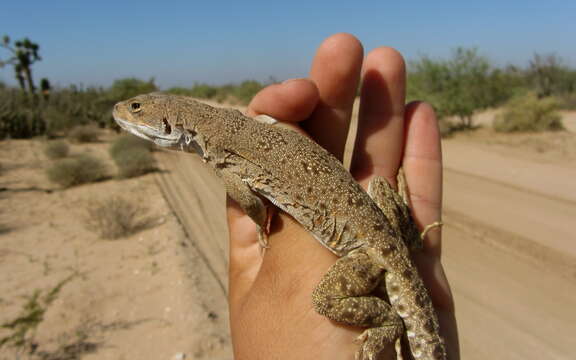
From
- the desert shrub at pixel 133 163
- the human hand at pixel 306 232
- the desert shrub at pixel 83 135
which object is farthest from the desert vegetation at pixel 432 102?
the human hand at pixel 306 232

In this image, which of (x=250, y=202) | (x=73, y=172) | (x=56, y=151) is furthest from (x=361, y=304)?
(x=56, y=151)

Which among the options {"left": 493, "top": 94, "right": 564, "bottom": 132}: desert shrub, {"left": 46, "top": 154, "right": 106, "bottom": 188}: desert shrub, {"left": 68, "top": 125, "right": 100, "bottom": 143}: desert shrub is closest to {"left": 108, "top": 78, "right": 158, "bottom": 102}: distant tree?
{"left": 68, "top": 125, "right": 100, "bottom": 143}: desert shrub

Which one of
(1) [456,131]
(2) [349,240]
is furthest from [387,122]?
(1) [456,131]

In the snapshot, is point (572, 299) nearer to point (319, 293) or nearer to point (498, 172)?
point (319, 293)

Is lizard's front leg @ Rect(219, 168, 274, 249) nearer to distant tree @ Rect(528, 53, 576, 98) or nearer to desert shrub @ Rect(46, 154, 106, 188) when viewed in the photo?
desert shrub @ Rect(46, 154, 106, 188)

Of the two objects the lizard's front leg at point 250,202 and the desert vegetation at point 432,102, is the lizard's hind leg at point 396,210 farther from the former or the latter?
the desert vegetation at point 432,102

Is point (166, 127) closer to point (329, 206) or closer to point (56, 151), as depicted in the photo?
point (329, 206)
